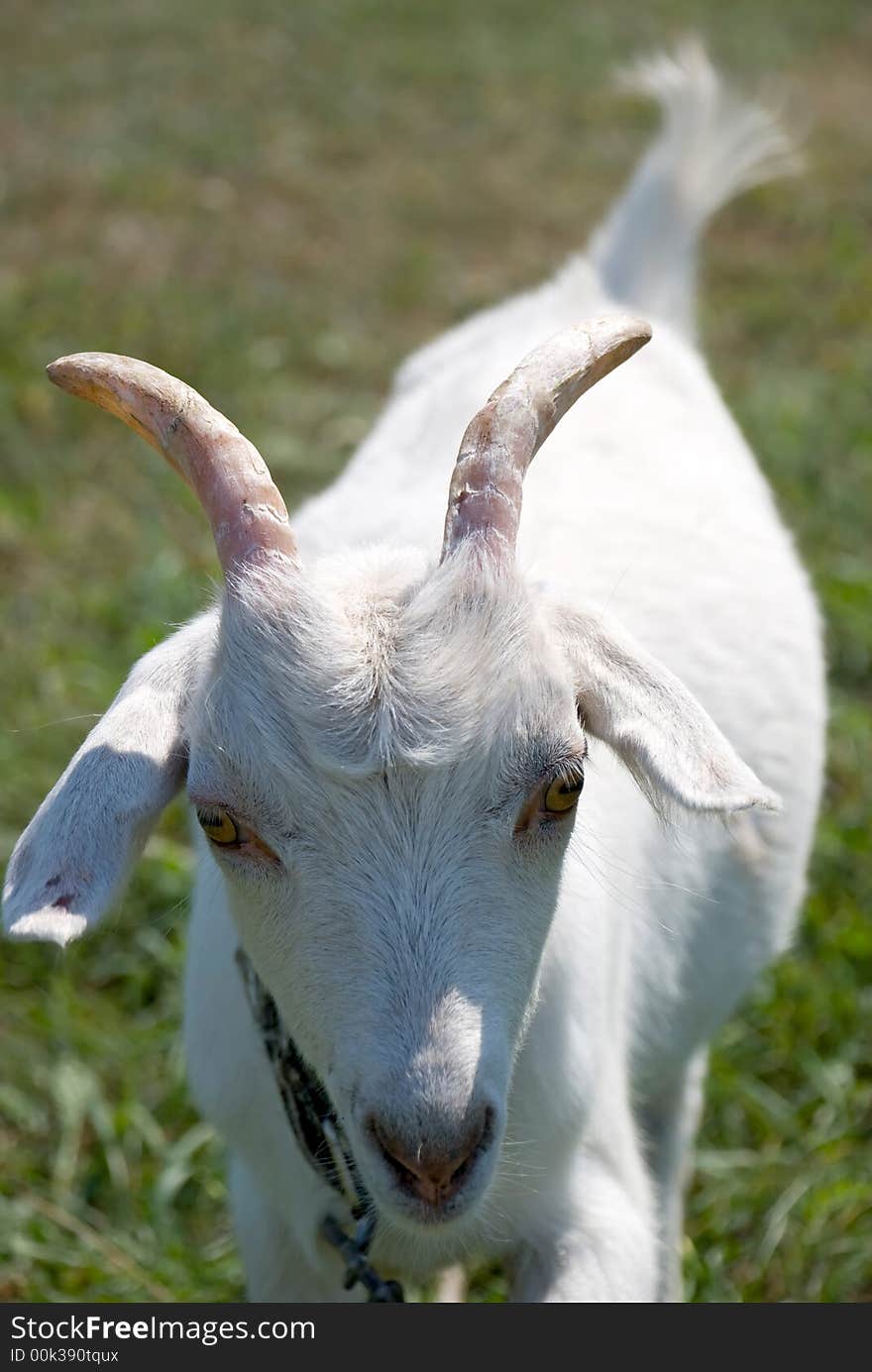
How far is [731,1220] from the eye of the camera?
3.56 meters

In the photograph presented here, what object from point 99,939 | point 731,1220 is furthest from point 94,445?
point 731,1220

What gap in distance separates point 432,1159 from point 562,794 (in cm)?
54

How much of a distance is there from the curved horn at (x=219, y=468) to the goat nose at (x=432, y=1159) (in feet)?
2.77

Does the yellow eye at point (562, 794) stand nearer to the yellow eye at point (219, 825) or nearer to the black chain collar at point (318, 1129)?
the yellow eye at point (219, 825)

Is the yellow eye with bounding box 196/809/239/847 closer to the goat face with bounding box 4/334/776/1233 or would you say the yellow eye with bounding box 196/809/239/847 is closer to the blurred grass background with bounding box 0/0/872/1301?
the goat face with bounding box 4/334/776/1233

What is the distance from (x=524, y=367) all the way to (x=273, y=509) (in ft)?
1.46

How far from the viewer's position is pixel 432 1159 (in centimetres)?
189

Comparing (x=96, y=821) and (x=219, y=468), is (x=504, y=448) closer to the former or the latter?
(x=219, y=468)

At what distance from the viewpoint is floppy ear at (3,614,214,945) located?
1960 mm

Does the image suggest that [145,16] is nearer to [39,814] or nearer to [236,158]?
[236,158]

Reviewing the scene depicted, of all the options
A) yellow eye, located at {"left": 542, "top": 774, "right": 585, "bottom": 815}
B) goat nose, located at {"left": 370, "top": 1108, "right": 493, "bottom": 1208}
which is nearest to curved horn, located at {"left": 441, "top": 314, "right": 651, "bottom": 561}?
yellow eye, located at {"left": 542, "top": 774, "right": 585, "bottom": 815}

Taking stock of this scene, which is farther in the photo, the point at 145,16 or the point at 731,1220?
the point at 145,16

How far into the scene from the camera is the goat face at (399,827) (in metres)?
1.94

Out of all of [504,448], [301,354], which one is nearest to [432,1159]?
[504,448]
